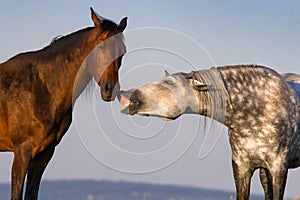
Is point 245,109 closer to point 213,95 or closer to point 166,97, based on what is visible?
point 213,95

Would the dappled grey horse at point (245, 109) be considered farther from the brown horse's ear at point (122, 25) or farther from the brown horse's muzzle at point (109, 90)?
the brown horse's ear at point (122, 25)

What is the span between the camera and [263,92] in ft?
30.8

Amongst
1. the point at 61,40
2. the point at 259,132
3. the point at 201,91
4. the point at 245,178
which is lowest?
the point at 245,178

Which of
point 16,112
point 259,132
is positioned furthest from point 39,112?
point 259,132

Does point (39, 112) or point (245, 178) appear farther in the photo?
point (245, 178)

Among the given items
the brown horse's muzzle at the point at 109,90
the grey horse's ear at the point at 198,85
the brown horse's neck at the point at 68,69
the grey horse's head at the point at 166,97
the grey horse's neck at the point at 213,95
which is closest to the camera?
the brown horse's muzzle at the point at 109,90

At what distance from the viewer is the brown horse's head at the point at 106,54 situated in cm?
830

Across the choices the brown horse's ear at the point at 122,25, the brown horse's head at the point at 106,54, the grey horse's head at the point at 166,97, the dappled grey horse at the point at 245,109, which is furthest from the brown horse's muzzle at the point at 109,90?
the brown horse's ear at the point at 122,25

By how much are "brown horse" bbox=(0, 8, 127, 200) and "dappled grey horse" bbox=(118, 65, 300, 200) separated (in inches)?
27.9

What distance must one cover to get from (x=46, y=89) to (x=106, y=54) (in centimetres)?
102

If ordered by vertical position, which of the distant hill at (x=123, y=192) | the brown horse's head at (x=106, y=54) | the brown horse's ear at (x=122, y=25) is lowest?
the distant hill at (x=123, y=192)

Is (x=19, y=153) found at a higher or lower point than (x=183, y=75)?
lower

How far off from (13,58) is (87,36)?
4.12 feet

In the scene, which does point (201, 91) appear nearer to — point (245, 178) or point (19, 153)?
point (245, 178)
